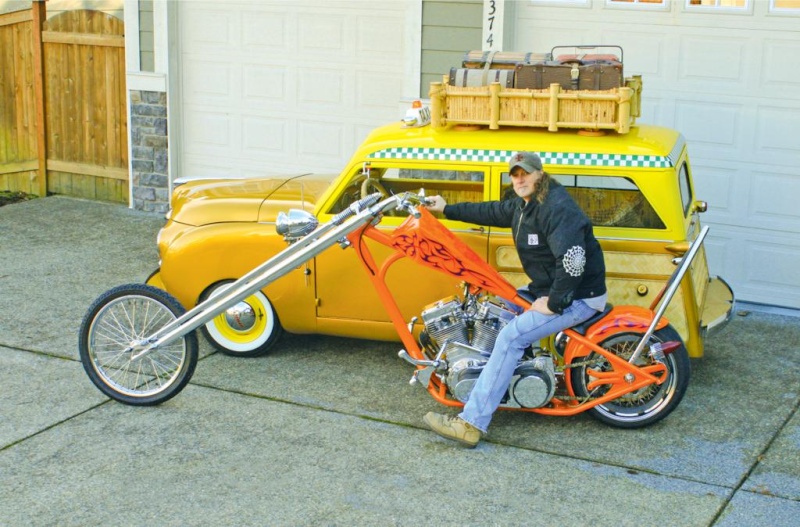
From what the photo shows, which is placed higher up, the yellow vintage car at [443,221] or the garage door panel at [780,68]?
the garage door panel at [780,68]

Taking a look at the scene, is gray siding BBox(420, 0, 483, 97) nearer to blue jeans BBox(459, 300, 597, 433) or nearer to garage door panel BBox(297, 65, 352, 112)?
garage door panel BBox(297, 65, 352, 112)

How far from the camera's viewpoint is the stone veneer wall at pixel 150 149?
11242 millimetres

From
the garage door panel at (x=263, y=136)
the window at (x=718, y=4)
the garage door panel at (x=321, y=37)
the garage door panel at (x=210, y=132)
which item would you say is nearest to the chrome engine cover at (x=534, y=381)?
the window at (x=718, y=4)

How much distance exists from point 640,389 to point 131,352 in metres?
2.98

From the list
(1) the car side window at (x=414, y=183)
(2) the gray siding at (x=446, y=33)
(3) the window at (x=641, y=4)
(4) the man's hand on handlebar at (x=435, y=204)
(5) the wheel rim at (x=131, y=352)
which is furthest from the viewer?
(2) the gray siding at (x=446, y=33)

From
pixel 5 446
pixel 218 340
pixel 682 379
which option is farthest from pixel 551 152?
pixel 5 446

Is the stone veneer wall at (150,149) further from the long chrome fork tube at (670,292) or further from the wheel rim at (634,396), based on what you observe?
the long chrome fork tube at (670,292)

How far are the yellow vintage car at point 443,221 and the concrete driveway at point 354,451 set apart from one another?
420 mm

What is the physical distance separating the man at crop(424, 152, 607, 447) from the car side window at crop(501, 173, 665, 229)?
59 centimetres

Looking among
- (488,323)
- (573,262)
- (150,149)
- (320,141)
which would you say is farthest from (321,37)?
(573,262)

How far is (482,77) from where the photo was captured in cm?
684

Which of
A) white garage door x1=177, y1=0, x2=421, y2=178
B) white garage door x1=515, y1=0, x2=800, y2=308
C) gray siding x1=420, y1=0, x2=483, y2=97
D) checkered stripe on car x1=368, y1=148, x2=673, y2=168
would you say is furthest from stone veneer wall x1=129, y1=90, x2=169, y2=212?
checkered stripe on car x1=368, y1=148, x2=673, y2=168

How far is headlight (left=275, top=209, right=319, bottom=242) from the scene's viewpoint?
6.11 metres

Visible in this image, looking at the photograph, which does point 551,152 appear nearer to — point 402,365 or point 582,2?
point 402,365
